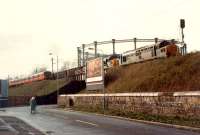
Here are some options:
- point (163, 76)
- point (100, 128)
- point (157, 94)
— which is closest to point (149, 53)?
point (163, 76)

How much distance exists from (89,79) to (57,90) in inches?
990

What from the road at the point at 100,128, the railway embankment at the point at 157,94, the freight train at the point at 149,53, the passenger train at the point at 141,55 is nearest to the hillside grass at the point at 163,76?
the railway embankment at the point at 157,94

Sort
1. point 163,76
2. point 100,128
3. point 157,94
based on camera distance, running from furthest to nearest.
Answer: point 163,76
point 157,94
point 100,128

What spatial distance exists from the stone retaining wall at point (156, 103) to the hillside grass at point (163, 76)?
221cm

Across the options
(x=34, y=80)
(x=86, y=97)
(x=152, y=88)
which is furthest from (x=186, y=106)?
(x=34, y=80)

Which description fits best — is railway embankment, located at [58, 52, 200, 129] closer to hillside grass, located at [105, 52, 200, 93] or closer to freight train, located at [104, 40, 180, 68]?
hillside grass, located at [105, 52, 200, 93]

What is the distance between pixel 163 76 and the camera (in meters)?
38.8

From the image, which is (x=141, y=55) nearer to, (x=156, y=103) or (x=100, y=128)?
(x=156, y=103)

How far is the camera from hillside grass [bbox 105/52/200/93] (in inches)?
1361

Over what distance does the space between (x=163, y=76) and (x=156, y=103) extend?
703 centimetres

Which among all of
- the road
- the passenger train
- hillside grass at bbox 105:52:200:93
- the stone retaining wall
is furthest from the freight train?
the road

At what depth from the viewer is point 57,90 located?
76.4m

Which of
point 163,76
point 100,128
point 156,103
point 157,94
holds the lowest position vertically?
point 100,128

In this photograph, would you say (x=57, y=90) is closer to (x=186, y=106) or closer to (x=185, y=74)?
(x=185, y=74)
